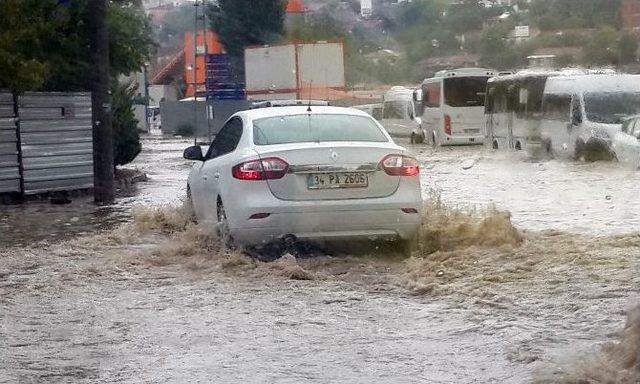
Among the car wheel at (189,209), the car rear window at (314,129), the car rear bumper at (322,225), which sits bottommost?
the car wheel at (189,209)

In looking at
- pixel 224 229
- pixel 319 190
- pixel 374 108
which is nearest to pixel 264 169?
pixel 319 190

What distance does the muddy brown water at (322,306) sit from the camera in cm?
643

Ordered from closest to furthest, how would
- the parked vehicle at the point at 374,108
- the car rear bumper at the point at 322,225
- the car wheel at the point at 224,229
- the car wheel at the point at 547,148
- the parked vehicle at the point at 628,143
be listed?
the car rear bumper at the point at 322,225 → the car wheel at the point at 224,229 → the parked vehicle at the point at 628,143 → the car wheel at the point at 547,148 → the parked vehicle at the point at 374,108

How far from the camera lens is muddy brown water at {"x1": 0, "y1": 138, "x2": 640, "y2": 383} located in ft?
21.1

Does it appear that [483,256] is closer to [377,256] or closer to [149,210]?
[377,256]

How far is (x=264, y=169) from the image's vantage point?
9.74 metres

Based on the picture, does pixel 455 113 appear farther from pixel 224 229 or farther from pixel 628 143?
pixel 224 229

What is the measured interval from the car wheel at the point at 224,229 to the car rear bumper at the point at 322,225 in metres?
0.24

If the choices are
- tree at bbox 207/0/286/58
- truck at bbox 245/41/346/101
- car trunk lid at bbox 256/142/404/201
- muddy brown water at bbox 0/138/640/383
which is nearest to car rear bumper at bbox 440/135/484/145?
truck at bbox 245/41/346/101

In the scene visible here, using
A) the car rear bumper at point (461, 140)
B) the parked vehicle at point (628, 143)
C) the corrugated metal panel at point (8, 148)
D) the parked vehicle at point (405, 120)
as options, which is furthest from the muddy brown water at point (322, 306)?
the parked vehicle at point (405, 120)

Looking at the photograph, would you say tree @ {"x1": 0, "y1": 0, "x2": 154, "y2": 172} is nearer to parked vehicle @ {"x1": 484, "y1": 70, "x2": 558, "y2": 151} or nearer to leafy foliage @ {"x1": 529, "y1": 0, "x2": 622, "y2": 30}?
parked vehicle @ {"x1": 484, "y1": 70, "x2": 558, "y2": 151}

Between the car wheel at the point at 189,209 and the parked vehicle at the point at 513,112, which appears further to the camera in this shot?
the parked vehicle at the point at 513,112

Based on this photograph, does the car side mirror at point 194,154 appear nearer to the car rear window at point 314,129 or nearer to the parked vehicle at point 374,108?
the car rear window at point 314,129

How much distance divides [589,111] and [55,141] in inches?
379
